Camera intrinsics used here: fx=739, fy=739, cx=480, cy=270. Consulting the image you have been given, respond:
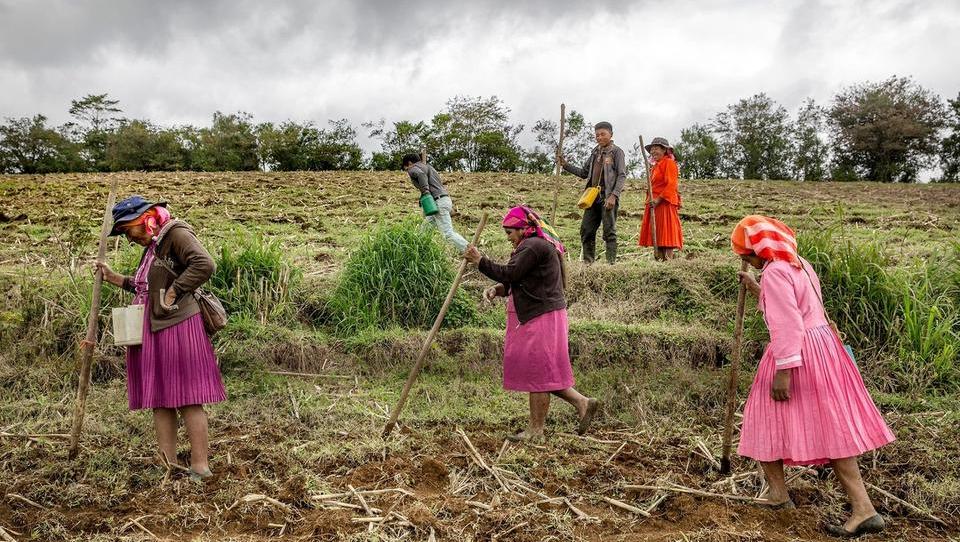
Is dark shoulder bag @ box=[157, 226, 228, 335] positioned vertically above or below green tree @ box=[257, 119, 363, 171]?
below

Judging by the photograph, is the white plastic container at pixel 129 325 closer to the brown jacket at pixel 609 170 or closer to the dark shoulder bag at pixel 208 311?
the dark shoulder bag at pixel 208 311

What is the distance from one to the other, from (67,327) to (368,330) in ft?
9.24

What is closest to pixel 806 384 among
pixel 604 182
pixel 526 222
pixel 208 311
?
pixel 526 222

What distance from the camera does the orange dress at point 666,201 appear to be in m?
8.54

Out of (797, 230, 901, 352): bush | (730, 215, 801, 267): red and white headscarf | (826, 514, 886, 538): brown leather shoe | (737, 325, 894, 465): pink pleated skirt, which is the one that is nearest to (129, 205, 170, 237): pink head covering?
(730, 215, 801, 267): red and white headscarf

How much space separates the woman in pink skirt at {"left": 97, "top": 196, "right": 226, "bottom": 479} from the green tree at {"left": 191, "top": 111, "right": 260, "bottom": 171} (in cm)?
2557

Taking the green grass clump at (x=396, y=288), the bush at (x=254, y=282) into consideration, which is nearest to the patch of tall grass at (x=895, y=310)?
the green grass clump at (x=396, y=288)

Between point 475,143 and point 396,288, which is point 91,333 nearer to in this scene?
point 396,288

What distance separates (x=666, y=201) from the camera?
8.62m

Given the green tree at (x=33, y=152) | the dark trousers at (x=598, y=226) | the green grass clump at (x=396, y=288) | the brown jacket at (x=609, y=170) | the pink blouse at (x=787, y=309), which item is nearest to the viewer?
the pink blouse at (x=787, y=309)

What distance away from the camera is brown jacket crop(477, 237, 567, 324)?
4.75 metres

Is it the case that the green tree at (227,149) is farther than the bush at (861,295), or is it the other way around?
the green tree at (227,149)

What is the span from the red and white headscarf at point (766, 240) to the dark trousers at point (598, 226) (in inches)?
183

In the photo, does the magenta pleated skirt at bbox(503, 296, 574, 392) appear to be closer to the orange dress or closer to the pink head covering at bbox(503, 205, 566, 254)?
the pink head covering at bbox(503, 205, 566, 254)
